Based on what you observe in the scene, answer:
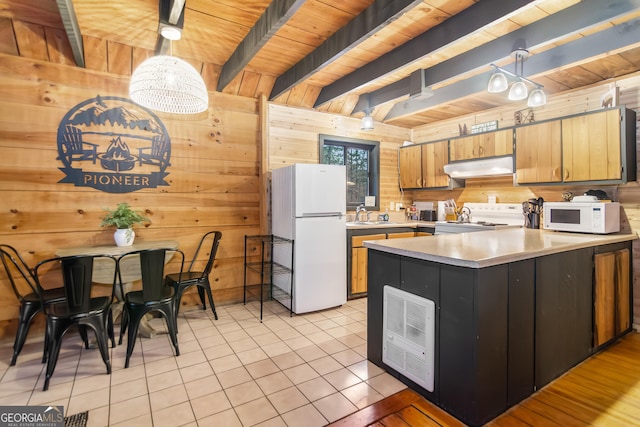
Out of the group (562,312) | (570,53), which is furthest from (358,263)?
(570,53)

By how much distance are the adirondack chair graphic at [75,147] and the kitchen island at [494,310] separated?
284 centimetres

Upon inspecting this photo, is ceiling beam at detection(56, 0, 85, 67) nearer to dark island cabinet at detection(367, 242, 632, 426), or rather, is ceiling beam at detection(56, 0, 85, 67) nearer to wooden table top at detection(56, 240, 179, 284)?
wooden table top at detection(56, 240, 179, 284)

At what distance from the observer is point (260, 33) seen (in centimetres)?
246

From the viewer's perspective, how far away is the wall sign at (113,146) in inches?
119

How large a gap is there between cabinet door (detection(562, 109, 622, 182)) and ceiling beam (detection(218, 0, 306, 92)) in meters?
2.91

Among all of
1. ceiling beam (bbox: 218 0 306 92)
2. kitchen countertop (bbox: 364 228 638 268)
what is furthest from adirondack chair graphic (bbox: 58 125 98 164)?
kitchen countertop (bbox: 364 228 638 268)

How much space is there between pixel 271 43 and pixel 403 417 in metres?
3.14

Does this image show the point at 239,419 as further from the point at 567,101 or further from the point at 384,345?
the point at 567,101

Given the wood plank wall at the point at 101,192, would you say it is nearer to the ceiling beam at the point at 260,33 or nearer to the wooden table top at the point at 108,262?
the wooden table top at the point at 108,262

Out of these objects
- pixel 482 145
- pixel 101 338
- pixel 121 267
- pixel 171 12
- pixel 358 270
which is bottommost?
pixel 101 338

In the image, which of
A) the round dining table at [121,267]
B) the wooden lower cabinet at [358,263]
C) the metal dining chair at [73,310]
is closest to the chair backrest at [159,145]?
the round dining table at [121,267]

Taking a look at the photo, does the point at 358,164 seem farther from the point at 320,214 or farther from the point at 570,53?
the point at 570,53

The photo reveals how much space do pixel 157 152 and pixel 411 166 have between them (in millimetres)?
3512

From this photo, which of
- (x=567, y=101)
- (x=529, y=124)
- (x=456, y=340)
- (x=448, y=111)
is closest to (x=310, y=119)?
(x=448, y=111)
